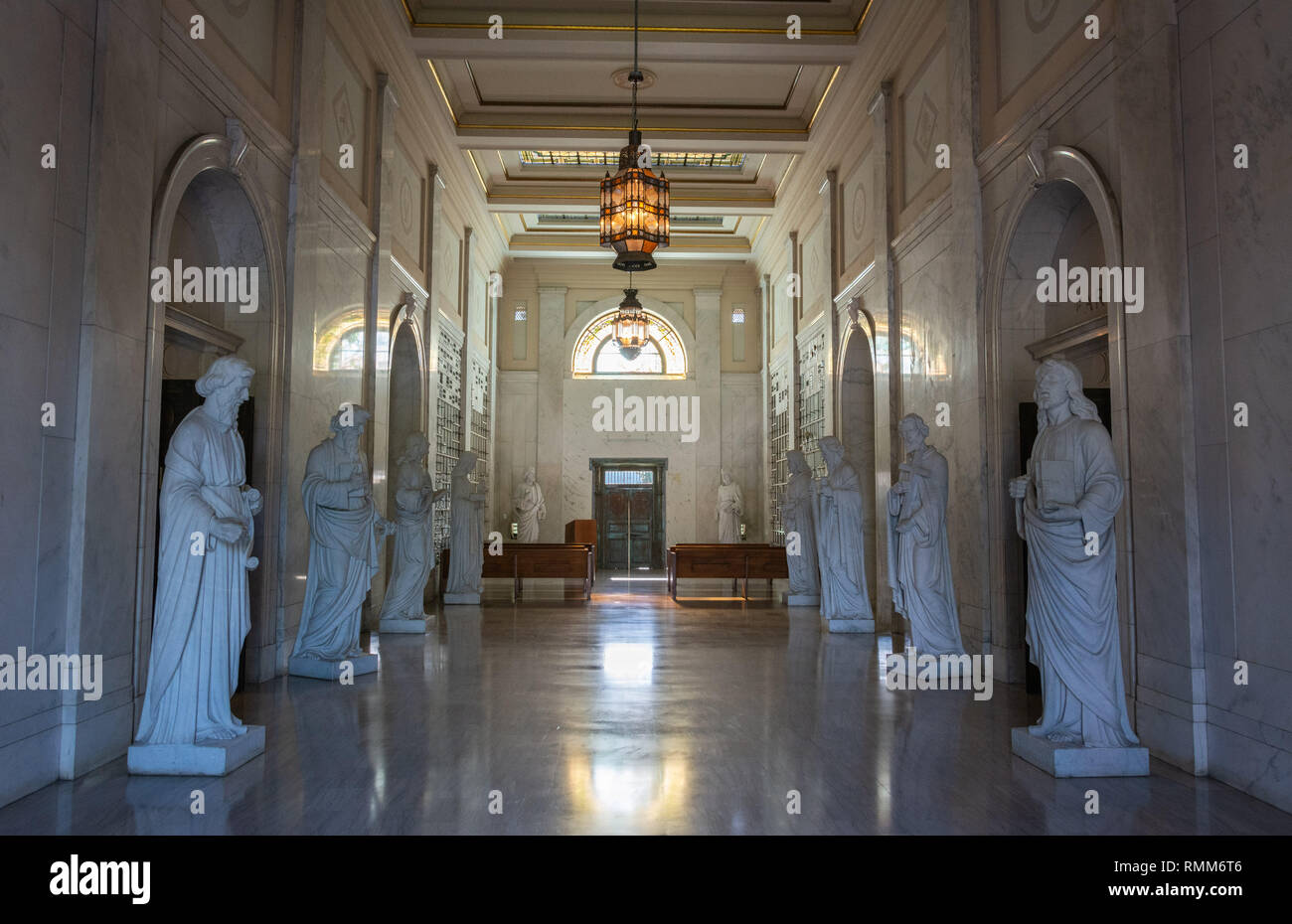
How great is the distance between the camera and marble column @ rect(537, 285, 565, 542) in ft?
62.1

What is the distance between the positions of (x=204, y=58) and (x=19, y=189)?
2.32 meters

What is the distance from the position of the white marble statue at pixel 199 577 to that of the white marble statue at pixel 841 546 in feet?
21.4

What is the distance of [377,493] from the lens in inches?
385

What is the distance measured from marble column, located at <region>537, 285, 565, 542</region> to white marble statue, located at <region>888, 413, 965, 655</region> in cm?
1258

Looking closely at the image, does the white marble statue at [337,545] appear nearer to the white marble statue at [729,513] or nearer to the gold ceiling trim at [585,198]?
the gold ceiling trim at [585,198]

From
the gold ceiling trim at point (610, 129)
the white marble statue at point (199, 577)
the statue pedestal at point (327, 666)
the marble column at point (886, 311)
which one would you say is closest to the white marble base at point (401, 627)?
the statue pedestal at point (327, 666)

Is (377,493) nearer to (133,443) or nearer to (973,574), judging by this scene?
(133,443)

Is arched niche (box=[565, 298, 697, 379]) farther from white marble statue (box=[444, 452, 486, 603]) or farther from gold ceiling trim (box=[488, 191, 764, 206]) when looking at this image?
white marble statue (box=[444, 452, 486, 603])

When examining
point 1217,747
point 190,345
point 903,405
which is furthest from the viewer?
point 903,405

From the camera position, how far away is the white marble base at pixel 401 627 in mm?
9055

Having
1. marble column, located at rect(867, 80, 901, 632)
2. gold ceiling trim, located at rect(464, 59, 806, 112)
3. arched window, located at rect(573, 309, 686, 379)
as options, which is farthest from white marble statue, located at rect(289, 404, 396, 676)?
arched window, located at rect(573, 309, 686, 379)
